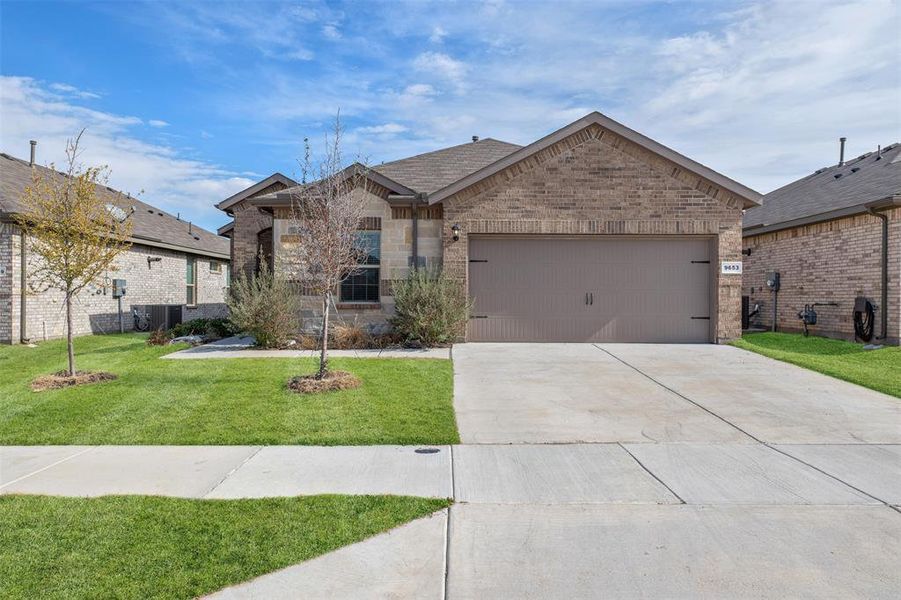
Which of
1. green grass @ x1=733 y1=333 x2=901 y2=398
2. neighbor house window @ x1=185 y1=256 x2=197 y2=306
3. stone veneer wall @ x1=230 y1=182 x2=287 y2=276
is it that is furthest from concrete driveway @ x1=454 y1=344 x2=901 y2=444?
neighbor house window @ x1=185 y1=256 x2=197 y2=306

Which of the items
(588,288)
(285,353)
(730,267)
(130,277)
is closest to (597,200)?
(588,288)

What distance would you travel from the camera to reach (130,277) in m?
19.1

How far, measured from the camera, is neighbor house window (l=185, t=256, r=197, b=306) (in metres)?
23.2

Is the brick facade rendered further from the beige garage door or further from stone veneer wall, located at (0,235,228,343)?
stone veneer wall, located at (0,235,228,343)

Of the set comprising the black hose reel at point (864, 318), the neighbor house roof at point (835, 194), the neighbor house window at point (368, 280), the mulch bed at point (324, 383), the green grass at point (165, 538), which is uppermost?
the neighbor house roof at point (835, 194)

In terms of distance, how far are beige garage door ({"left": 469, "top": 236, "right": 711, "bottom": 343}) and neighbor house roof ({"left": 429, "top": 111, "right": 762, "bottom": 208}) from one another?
135 centimetres

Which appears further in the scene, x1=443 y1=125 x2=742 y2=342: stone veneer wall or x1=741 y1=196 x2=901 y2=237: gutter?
x1=443 y1=125 x2=742 y2=342: stone veneer wall

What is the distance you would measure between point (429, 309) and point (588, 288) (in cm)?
397

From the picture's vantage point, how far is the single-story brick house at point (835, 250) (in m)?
12.8

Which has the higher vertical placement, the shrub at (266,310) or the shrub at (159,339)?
the shrub at (266,310)


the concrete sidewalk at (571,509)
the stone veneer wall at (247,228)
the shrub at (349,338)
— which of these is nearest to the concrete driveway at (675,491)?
the concrete sidewalk at (571,509)

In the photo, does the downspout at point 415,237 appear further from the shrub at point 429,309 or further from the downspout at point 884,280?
the downspout at point 884,280

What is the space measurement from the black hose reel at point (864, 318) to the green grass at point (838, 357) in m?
0.31

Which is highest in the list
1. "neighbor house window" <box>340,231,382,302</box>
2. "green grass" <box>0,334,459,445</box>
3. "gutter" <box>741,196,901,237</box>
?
"gutter" <box>741,196,901,237</box>
